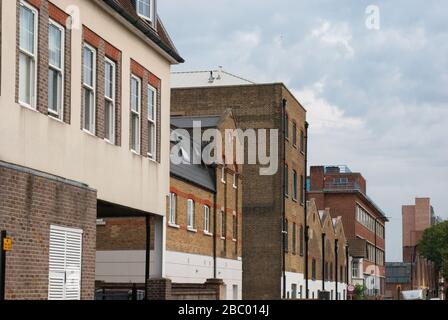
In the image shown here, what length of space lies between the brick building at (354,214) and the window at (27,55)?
77.9 m

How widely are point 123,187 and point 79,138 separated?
3171mm

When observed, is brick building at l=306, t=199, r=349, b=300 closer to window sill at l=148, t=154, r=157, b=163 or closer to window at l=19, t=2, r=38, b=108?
window sill at l=148, t=154, r=157, b=163

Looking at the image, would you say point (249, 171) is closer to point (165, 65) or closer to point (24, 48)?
point (165, 65)

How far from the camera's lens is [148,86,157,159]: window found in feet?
86.0

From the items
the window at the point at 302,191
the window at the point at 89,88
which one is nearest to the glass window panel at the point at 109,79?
the window at the point at 89,88

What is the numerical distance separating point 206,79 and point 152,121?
3973cm

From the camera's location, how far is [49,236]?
1859cm

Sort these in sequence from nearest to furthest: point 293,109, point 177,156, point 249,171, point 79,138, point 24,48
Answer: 1. point 24,48
2. point 79,138
3. point 177,156
4. point 249,171
5. point 293,109

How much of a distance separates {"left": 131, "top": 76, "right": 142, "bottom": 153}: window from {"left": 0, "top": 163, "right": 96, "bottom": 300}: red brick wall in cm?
483

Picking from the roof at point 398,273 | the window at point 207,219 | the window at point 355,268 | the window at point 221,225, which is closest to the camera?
the window at point 207,219

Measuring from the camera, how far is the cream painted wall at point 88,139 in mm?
17578

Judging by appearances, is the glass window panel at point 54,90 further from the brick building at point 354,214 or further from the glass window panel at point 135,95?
the brick building at point 354,214
